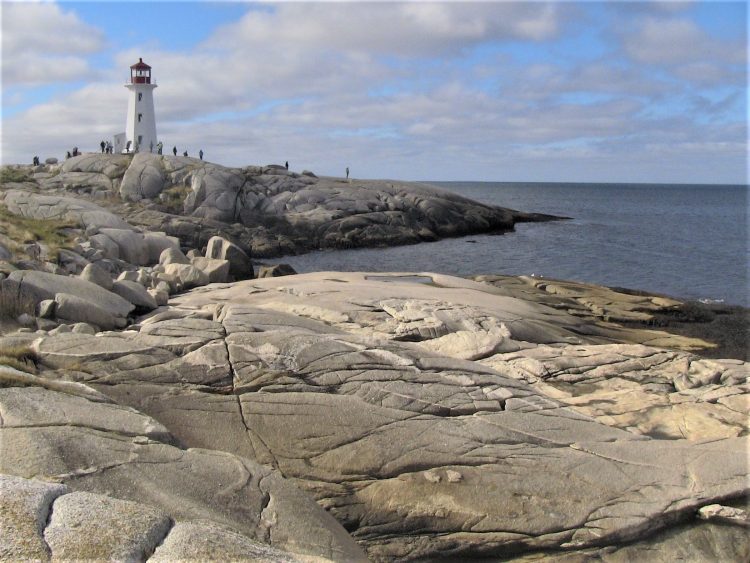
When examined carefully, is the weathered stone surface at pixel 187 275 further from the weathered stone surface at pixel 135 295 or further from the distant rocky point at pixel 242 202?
the distant rocky point at pixel 242 202

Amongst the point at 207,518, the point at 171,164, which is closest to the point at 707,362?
the point at 207,518

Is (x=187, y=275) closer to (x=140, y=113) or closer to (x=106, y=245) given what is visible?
(x=106, y=245)

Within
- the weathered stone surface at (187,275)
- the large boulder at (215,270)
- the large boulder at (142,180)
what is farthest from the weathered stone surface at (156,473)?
the large boulder at (142,180)

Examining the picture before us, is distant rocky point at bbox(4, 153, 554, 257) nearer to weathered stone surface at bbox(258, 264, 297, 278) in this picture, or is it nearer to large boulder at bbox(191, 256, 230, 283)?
weathered stone surface at bbox(258, 264, 297, 278)

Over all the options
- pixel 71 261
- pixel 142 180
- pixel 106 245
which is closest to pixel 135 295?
pixel 71 261

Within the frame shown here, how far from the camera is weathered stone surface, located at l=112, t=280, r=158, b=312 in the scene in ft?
65.0

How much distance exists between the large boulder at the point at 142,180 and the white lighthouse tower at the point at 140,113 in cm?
1107

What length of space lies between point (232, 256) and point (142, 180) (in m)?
29.2

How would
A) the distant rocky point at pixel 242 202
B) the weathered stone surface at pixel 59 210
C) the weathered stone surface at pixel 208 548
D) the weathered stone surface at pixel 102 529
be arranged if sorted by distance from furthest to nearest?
the distant rocky point at pixel 242 202 < the weathered stone surface at pixel 59 210 < the weathered stone surface at pixel 208 548 < the weathered stone surface at pixel 102 529

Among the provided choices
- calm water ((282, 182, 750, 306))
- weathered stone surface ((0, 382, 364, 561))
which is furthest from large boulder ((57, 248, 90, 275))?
calm water ((282, 182, 750, 306))

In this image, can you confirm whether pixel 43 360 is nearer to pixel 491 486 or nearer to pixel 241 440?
pixel 241 440

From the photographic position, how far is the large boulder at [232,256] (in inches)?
1233

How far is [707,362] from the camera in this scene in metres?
18.1

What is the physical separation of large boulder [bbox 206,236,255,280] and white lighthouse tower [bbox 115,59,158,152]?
135 ft
